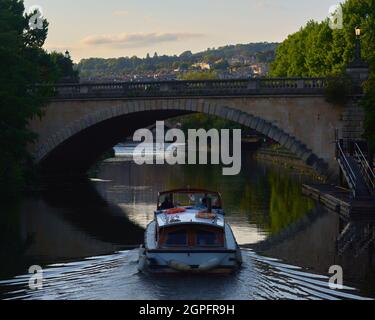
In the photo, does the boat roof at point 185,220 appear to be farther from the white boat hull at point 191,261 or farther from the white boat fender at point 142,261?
the white boat hull at point 191,261

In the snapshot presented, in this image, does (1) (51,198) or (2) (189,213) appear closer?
(2) (189,213)

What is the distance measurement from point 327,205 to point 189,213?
53.3 ft

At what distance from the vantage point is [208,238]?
1020 inches

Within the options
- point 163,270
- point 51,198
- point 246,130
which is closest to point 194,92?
point 51,198

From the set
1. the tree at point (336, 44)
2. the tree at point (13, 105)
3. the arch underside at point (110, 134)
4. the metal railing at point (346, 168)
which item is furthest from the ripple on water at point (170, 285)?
the tree at point (336, 44)

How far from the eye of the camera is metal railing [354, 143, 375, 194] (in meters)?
43.0

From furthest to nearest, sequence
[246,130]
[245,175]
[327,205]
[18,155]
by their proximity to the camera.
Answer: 1. [246,130]
2. [245,175]
3. [18,155]
4. [327,205]

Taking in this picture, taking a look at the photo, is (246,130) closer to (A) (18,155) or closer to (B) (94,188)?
(B) (94,188)

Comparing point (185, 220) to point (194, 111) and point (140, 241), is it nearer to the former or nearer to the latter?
point (140, 241)

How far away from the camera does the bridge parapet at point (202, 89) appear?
53.1 meters

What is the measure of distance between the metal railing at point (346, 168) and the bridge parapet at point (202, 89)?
5379 mm

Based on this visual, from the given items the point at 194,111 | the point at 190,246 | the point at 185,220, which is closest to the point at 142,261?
the point at 190,246

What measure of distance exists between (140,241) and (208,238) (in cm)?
726

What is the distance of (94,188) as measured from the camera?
5597 cm
